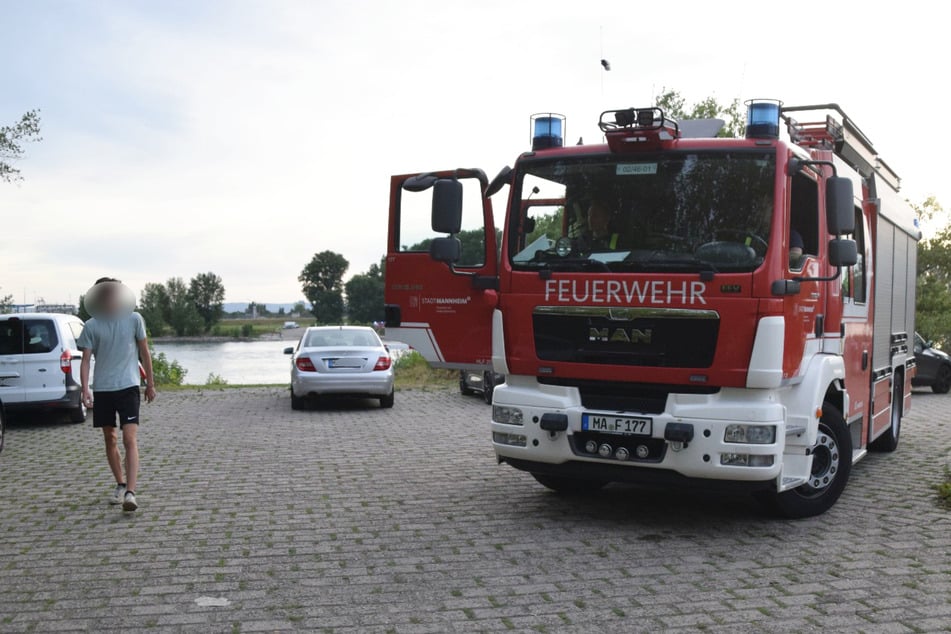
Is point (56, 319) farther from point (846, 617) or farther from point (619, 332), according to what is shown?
point (846, 617)

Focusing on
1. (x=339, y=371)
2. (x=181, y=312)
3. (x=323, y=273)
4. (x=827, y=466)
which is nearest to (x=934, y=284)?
(x=339, y=371)

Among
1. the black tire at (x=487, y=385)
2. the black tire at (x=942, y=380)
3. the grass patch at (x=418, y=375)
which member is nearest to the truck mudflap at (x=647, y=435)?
the black tire at (x=487, y=385)

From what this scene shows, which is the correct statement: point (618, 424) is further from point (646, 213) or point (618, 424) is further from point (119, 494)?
point (119, 494)

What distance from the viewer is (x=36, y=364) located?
1396cm

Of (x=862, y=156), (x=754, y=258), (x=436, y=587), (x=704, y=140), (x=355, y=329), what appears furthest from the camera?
(x=355, y=329)

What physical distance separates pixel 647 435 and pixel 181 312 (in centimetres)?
4158

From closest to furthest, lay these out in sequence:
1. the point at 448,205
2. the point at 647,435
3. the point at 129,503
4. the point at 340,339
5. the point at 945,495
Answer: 1. the point at 647,435
2. the point at 448,205
3. the point at 129,503
4. the point at 945,495
5. the point at 340,339

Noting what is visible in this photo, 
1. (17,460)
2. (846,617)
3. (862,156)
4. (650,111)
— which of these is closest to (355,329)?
(17,460)

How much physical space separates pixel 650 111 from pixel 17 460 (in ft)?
26.6

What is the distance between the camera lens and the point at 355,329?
17531 mm

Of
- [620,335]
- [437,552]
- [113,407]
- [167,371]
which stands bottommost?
[167,371]

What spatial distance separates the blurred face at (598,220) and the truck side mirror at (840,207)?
59.7 inches

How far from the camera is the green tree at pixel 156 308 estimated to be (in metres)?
31.2

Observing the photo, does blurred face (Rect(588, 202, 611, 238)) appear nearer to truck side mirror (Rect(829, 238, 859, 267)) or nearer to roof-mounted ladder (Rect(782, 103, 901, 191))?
truck side mirror (Rect(829, 238, 859, 267))
